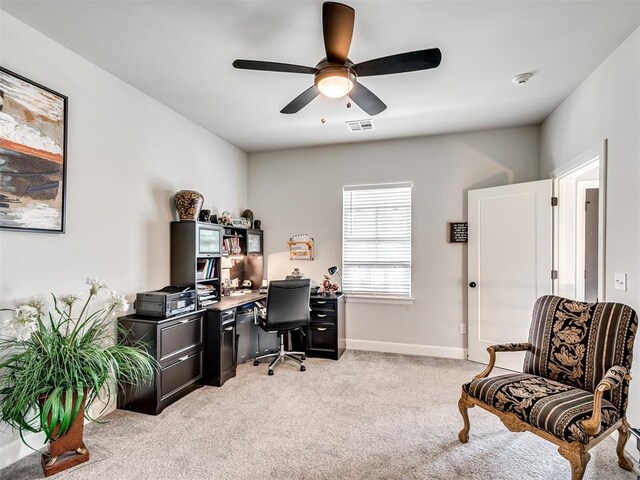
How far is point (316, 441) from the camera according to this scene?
7.57ft

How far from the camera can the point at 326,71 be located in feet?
6.50

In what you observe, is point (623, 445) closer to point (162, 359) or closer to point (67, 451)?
point (162, 359)

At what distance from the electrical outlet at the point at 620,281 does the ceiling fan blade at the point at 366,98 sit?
1.99m

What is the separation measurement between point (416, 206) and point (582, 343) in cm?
238

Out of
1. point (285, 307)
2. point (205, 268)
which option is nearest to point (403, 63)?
point (285, 307)

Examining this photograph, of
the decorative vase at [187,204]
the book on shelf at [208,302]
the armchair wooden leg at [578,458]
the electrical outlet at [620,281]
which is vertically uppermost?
the decorative vase at [187,204]

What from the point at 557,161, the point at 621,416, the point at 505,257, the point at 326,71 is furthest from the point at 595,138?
the point at 326,71

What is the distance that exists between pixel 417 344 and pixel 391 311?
50 centimetres

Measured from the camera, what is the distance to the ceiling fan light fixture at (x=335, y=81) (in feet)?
Result: 6.47

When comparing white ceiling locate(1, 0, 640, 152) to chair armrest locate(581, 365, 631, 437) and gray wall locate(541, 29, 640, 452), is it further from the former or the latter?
chair armrest locate(581, 365, 631, 437)

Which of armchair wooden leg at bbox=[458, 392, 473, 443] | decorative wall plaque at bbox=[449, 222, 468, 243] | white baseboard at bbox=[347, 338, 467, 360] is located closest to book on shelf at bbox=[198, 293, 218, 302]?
white baseboard at bbox=[347, 338, 467, 360]

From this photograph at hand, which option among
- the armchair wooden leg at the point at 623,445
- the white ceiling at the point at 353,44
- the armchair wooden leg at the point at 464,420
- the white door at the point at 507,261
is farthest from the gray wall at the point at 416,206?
the armchair wooden leg at the point at 623,445

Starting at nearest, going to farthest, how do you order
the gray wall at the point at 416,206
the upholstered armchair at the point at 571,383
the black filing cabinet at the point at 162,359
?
the upholstered armchair at the point at 571,383 < the black filing cabinet at the point at 162,359 < the gray wall at the point at 416,206

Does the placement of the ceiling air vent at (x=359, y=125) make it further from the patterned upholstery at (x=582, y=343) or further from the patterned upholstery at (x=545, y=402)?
the patterned upholstery at (x=545, y=402)
